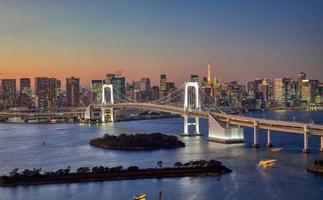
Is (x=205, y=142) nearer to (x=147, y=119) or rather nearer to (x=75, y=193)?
(x=75, y=193)

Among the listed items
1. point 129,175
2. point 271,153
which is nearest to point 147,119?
point 271,153

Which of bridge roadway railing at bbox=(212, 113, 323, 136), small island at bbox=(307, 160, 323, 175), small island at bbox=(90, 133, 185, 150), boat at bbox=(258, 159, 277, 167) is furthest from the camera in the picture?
A: small island at bbox=(90, 133, 185, 150)

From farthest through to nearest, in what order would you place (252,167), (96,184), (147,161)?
(147,161)
(252,167)
(96,184)

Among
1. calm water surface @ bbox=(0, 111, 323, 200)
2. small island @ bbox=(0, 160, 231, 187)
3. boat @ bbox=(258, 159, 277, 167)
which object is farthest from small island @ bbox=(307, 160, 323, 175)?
small island @ bbox=(0, 160, 231, 187)

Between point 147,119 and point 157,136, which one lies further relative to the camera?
point 147,119

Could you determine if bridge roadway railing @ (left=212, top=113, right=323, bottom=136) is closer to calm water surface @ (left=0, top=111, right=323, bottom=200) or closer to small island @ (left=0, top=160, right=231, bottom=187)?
calm water surface @ (left=0, top=111, right=323, bottom=200)
